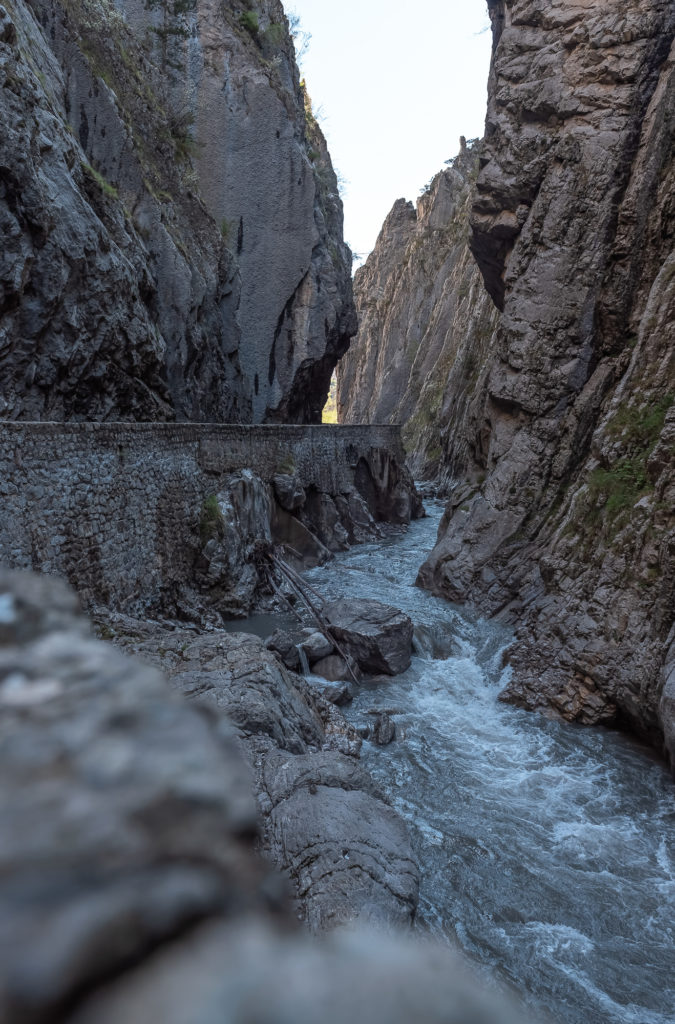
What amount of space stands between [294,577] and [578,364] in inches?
308

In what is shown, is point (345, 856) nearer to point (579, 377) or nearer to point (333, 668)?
point (333, 668)

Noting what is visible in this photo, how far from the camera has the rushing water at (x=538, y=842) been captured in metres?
4.95

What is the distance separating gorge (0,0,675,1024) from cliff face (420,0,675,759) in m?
0.07

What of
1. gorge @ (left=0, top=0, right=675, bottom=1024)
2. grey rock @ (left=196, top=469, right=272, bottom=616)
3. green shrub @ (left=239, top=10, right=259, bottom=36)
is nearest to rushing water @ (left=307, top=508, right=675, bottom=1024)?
gorge @ (left=0, top=0, right=675, bottom=1024)

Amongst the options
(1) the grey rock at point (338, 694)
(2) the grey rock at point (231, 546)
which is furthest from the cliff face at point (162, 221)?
(1) the grey rock at point (338, 694)

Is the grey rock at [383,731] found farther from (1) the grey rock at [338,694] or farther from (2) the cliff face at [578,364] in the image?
(2) the cliff face at [578,364]

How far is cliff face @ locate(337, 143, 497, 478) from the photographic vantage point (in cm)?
3569

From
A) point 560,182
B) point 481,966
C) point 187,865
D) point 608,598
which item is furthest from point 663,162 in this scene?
point 187,865

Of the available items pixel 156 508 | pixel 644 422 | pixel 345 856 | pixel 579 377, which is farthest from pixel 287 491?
pixel 345 856

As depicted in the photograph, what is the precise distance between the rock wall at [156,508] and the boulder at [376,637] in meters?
2.47

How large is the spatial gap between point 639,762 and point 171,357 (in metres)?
14.7

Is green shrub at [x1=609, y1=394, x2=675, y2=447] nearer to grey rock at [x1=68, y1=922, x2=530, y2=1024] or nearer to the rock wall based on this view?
the rock wall

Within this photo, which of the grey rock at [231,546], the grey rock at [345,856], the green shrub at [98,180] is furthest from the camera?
the green shrub at [98,180]

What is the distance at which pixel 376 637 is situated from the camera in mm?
10852
